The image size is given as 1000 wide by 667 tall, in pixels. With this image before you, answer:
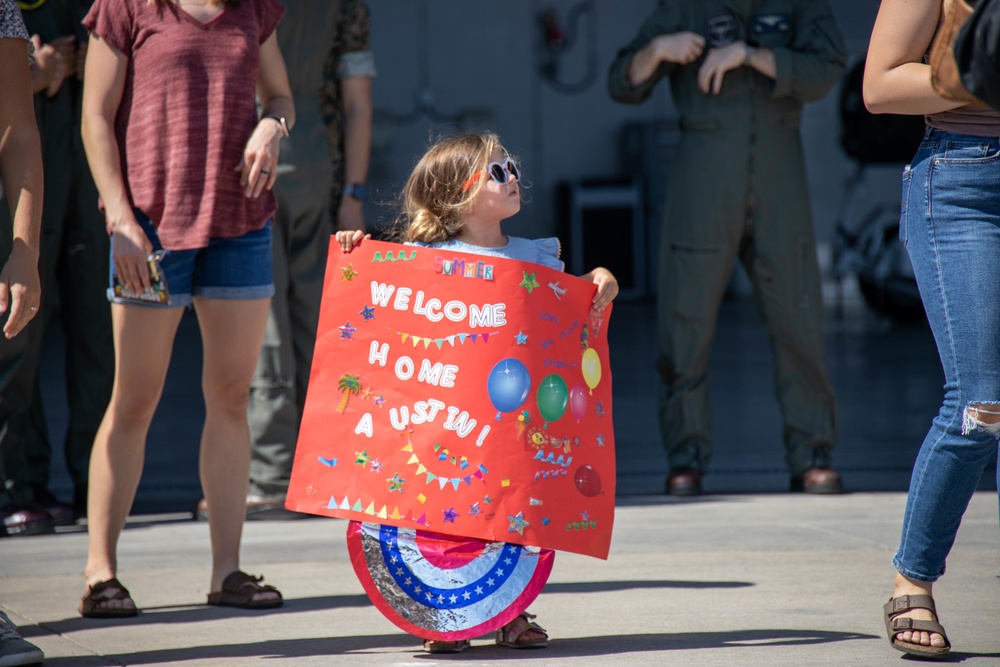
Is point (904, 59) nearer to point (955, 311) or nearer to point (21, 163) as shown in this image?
point (955, 311)

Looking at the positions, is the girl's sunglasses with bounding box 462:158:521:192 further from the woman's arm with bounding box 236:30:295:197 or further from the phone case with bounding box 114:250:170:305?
the phone case with bounding box 114:250:170:305

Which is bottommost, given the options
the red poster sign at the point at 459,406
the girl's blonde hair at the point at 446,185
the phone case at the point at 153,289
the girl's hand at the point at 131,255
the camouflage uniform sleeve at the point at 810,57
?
the red poster sign at the point at 459,406

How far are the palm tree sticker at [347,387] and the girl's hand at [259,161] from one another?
0.56 meters

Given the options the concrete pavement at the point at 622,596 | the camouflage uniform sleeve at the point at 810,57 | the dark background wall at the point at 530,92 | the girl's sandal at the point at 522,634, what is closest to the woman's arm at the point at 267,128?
the concrete pavement at the point at 622,596

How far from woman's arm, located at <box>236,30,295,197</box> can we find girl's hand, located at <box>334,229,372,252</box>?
1.12 ft

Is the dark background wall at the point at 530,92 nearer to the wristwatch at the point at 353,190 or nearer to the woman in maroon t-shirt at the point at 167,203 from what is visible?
the wristwatch at the point at 353,190

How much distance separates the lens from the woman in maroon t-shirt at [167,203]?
9.91ft

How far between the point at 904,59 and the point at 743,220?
6.71 feet

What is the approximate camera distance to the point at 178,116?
9.98 feet

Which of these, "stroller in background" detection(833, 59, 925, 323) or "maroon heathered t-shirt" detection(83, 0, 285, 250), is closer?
"maroon heathered t-shirt" detection(83, 0, 285, 250)

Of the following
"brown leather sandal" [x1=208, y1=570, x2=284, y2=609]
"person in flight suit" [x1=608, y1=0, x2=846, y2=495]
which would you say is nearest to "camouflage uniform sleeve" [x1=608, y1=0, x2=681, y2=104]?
"person in flight suit" [x1=608, y1=0, x2=846, y2=495]

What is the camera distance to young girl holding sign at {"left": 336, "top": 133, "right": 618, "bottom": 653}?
2.84m

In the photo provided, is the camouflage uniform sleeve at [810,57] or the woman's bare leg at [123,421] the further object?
the camouflage uniform sleeve at [810,57]

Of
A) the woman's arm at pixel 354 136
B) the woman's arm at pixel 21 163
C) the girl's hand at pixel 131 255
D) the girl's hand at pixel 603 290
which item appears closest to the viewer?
the woman's arm at pixel 21 163
